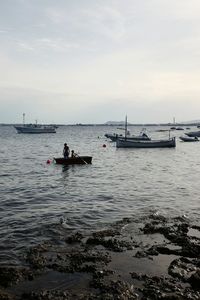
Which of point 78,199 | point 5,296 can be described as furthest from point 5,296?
point 78,199

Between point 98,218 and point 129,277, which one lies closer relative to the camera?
point 129,277

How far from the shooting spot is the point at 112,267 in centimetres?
1361

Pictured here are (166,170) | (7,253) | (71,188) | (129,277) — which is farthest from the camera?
(166,170)

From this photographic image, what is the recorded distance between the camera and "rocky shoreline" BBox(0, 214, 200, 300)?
11609mm

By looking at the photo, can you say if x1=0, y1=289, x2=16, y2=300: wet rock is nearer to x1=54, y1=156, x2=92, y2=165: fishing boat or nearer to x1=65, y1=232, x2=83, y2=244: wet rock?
x1=65, y1=232, x2=83, y2=244: wet rock

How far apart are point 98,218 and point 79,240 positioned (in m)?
3.89

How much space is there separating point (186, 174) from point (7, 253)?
2686 centimetres

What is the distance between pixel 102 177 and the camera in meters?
36.8

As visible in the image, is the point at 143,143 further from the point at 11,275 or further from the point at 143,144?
the point at 11,275

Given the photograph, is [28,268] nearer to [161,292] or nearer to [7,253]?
A: [7,253]

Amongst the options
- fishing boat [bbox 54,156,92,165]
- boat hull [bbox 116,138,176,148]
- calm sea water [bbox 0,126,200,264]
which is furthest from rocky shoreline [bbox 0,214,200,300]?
boat hull [bbox 116,138,176,148]

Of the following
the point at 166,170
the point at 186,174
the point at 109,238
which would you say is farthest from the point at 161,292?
the point at 166,170

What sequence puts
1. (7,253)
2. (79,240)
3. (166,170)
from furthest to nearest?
(166,170), (79,240), (7,253)

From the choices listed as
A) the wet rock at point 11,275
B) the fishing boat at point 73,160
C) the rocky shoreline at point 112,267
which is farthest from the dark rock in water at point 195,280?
the fishing boat at point 73,160
